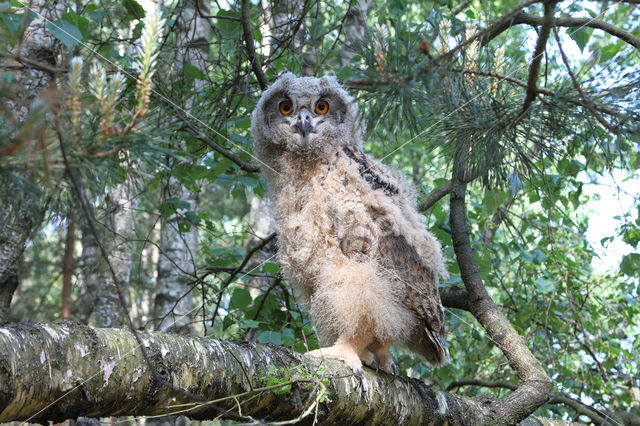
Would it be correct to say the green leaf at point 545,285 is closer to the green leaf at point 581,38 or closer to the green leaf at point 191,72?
the green leaf at point 581,38

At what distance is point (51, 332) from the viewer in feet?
5.41

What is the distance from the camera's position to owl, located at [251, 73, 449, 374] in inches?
110

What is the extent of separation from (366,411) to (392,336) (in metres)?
0.47

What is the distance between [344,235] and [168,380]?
1.26m

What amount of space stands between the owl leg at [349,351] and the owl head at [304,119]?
100cm

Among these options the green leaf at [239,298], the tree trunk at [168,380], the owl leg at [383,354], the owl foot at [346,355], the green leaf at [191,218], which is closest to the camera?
the tree trunk at [168,380]

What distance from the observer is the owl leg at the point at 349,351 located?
102 inches

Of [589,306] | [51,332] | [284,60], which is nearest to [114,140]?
[51,332]

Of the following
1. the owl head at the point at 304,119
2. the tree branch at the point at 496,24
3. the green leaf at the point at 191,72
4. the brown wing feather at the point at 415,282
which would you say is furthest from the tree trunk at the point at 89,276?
the tree branch at the point at 496,24

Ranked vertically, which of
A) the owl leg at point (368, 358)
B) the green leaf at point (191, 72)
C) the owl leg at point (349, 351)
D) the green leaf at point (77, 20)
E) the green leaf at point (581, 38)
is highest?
the green leaf at point (191, 72)

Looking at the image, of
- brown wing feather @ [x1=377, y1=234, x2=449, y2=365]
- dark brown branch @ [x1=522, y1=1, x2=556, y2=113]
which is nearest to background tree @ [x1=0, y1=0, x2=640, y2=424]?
dark brown branch @ [x1=522, y1=1, x2=556, y2=113]

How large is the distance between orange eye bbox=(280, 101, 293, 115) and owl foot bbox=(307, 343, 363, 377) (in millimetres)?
1346

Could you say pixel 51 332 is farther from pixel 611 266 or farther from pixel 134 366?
pixel 611 266

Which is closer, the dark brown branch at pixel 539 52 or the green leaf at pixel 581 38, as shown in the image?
the dark brown branch at pixel 539 52
